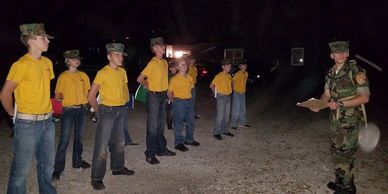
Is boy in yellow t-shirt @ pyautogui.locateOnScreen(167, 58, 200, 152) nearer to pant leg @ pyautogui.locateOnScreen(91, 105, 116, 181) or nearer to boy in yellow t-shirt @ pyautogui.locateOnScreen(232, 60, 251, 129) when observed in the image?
boy in yellow t-shirt @ pyautogui.locateOnScreen(232, 60, 251, 129)

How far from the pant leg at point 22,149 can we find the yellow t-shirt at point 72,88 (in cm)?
180

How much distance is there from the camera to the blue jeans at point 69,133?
596 centimetres

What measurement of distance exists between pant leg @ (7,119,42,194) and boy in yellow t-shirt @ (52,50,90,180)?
1601 mm

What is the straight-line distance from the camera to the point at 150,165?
685 centimetres

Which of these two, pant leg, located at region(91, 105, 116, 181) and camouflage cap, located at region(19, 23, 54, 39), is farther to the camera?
pant leg, located at region(91, 105, 116, 181)

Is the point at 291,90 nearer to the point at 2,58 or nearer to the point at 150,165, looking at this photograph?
the point at 150,165

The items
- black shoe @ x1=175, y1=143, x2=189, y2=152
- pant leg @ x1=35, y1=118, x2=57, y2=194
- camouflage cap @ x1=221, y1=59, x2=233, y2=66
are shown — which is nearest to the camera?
pant leg @ x1=35, y1=118, x2=57, y2=194

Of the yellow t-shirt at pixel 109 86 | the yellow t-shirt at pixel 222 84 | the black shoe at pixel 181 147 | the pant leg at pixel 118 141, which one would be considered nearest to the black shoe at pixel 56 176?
the pant leg at pixel 118 141

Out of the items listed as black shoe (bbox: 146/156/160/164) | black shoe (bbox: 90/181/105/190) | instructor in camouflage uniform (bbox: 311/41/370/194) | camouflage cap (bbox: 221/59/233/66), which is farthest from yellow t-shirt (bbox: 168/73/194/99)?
instructor in camouflage uniform (bbox: 311/41/370/194)

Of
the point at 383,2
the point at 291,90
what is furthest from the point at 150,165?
the point at 383,2

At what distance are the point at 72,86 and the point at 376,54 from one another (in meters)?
36.9

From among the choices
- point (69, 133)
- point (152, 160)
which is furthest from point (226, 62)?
point (69, 133)

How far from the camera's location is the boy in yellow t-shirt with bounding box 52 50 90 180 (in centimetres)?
597

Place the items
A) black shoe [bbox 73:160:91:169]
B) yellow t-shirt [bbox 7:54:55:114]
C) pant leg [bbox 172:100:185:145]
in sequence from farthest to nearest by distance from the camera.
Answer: pant leg [bbox 172:100:185:145]
black shoe [bbox 73:160:91:169]
yellow t-shirt [bbox 7:54:55:114]
